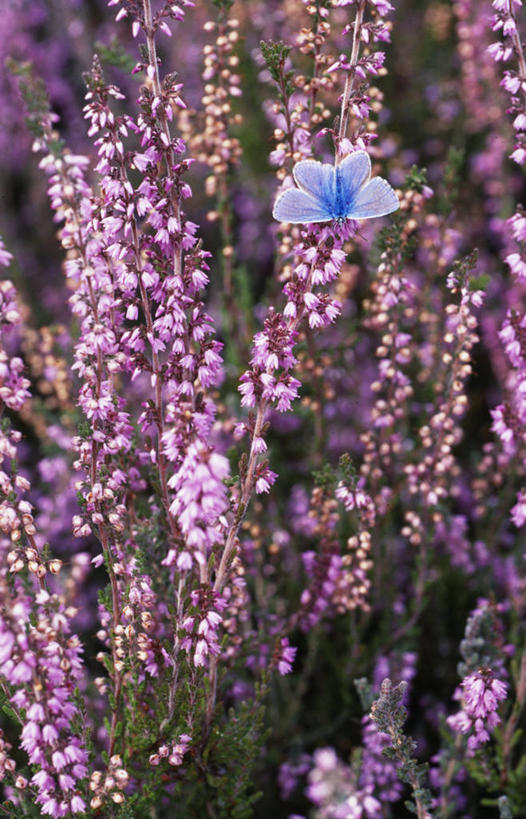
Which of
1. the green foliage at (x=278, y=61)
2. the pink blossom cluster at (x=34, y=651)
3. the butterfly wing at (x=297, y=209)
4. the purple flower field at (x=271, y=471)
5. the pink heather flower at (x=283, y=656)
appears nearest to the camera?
the pink blossom cluster at (x=34, y=651)

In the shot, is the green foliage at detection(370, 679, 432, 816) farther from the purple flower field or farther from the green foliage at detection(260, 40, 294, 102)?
the green foliage at detection(260, 40, 294, 102)

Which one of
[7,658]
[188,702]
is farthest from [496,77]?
[7,658]

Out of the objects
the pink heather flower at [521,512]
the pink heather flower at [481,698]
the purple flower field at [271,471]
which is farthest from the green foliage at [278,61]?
the pink heather flower at [481,698]

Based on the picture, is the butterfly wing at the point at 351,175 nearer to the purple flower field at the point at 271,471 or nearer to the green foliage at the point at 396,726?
the purple flower field at the point at 271,471

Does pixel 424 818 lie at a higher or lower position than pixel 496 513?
lower

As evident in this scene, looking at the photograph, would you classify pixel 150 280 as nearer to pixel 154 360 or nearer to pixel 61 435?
pixel 154 360

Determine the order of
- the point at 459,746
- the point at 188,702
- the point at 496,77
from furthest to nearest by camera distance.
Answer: the point at 496,77, the point at 459,746, the point at 188,702

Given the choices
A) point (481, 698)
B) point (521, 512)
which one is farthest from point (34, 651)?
point (521, 512)
